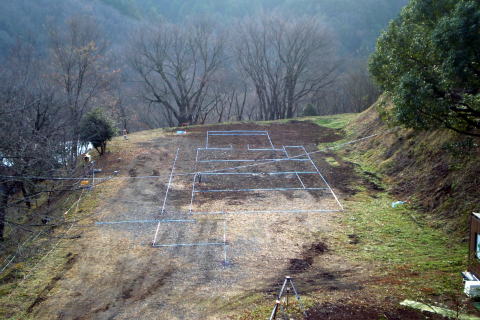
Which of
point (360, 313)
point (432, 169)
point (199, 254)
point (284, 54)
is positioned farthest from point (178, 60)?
point (360, 313)

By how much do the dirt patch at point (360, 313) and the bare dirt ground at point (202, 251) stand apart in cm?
41

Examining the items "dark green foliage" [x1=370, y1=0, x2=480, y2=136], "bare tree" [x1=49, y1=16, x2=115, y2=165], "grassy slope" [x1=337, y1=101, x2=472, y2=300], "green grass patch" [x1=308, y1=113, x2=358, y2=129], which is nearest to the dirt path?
"grassy slope" [x1=337, y1=101, x2=472, y2=300]

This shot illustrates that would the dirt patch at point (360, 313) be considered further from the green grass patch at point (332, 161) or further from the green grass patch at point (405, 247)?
the green grass patch at point (332, 161)

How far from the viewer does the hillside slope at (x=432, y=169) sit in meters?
10.1

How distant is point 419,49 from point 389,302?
5627 millimetres

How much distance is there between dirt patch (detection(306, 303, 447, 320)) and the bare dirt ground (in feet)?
1.33

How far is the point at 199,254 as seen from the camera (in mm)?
9523

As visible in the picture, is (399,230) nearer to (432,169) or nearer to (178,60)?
(432,169)

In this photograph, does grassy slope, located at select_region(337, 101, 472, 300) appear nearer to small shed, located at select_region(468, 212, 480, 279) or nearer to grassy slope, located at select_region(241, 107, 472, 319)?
grassy slope, located at select_region(241, 107, 472, 319)

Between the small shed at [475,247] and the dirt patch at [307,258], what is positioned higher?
the small shed at [475,247]

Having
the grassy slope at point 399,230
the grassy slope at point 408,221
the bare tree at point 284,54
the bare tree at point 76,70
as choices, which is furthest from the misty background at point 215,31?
the grassy slope at point 399,230

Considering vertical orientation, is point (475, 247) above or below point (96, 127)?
below

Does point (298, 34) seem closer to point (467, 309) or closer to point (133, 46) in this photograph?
point (133, 46)

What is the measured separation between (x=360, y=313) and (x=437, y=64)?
5.69 meters
